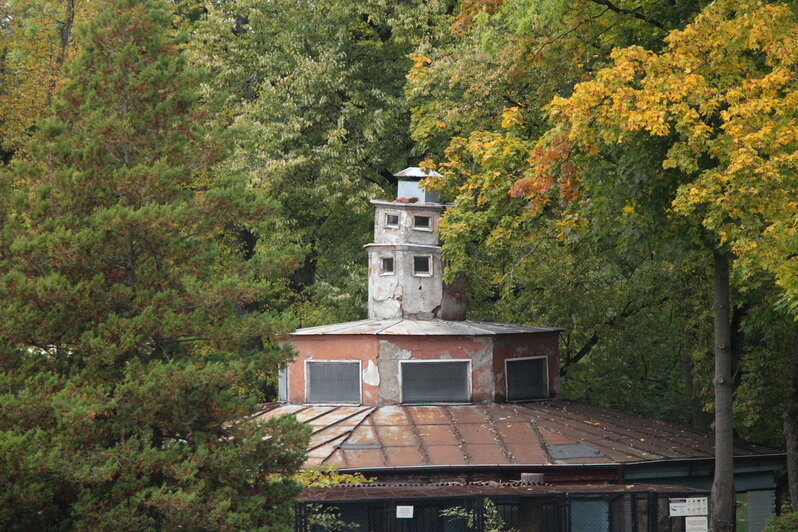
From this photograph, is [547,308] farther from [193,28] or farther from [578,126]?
[193,28]

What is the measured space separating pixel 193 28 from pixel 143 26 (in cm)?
2874

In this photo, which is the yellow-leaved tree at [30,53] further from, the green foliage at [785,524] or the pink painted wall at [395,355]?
the green foliage at [785,524]

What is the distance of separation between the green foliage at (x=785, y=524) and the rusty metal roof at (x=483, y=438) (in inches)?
128

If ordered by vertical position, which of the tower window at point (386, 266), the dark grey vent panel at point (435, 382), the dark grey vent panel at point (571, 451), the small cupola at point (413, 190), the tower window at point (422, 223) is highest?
the small cupola at point (413, 190)

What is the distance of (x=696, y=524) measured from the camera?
2155cm

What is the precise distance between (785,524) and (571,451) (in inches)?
186

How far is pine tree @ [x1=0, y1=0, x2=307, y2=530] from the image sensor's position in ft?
50.2

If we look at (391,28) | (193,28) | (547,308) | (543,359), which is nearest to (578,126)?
(543,359)

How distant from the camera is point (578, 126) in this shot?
2145 cm

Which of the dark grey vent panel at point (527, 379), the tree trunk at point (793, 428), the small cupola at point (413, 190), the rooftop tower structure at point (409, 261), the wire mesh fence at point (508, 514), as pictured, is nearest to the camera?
the wire mesh fence at point (508, 514)

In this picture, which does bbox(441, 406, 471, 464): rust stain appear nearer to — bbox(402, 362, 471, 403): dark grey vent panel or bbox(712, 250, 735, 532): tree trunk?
bbox(402, 362, 471, 403): dark grey vent panel

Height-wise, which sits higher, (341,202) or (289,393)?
(341,202)

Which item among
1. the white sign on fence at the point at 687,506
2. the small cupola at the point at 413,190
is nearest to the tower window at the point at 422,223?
the small cupola at the point at 413,190

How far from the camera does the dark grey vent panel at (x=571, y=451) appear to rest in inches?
1000
